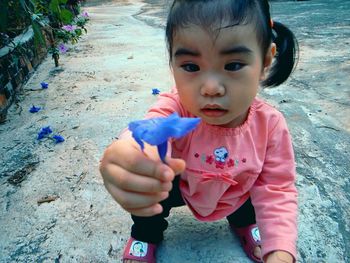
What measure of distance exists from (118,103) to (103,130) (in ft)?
1.56

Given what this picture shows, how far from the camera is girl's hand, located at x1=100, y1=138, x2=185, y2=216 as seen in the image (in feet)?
2.24

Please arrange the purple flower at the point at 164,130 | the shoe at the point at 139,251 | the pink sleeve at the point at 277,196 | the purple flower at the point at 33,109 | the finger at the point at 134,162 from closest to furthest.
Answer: the purple flower at the point at 164,130
the finger at the point at 134,162
the pink sleeve at the point at 277,196
the shoe at the point at 139,251
the purple flower at the point at 33,109

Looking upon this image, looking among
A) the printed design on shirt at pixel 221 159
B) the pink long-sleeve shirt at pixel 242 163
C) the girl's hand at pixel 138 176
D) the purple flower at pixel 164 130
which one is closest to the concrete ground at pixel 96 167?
the pink long-sleeve shirt at pixel 242 163

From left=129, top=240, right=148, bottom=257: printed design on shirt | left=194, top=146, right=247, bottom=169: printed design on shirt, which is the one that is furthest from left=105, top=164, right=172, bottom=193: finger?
left=129, top=240, right=148, bottom=257: printed design on shirt

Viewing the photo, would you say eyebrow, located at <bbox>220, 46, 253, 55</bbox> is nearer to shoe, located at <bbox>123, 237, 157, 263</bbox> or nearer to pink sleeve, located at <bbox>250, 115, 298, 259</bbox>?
pink sleeve, located at <bbox>250, 115, 298, 259</bbox>

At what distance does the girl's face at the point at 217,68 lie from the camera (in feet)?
3.22

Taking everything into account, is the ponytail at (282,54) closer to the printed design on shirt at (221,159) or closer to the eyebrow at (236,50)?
the eyebrow at (236,50)

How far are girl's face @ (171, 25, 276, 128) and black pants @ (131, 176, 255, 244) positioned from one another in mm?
383

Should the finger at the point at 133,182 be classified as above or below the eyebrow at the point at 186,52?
below

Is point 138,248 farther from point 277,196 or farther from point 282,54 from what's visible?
point 282,54

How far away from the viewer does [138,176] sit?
729 millimetres

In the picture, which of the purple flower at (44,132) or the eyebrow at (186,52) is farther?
the purple flower at (44,132)

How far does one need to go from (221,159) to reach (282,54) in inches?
19.6

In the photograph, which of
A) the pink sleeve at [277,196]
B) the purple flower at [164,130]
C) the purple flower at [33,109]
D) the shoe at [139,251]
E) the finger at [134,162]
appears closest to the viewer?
the purple flower at [164,130]
